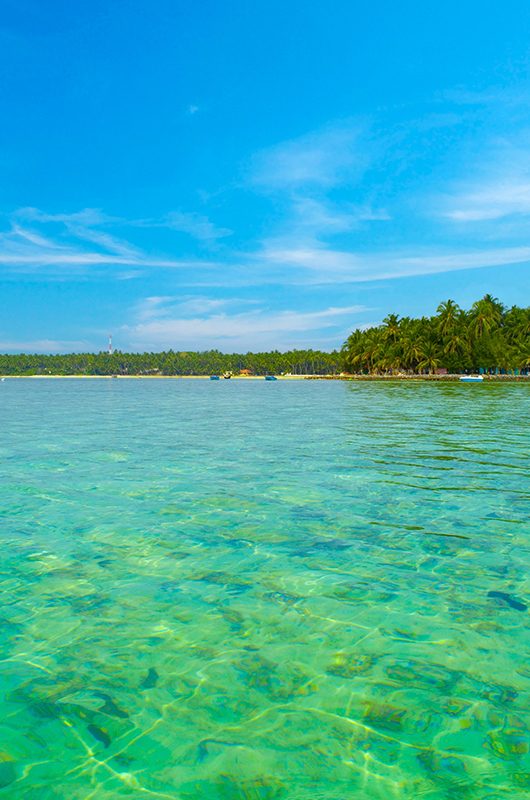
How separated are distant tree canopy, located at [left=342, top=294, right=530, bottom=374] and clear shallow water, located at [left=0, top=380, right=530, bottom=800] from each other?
108 meters

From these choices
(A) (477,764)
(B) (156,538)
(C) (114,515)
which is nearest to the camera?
(A) (477,764)

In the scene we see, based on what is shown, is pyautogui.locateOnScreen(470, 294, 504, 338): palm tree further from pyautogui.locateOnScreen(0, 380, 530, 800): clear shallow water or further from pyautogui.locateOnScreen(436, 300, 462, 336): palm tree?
pyautogui.locateOnScreen(0, 380, 530, 800): clear shallow water

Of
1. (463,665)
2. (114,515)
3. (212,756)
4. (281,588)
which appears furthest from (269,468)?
(212,756)

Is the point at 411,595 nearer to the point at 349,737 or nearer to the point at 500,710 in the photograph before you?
the point at 500,710

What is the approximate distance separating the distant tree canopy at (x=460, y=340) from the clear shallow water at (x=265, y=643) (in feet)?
354

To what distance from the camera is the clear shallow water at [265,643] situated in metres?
3.82

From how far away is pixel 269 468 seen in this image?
16.0 m

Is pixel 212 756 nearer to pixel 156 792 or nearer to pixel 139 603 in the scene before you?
pixel 156 792

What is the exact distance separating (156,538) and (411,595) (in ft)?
14.7

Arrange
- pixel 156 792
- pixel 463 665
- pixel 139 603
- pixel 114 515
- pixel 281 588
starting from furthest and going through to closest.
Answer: pixel 114 515 < pixel 281 588 < pixel 139 603 < pixel 463 665 < pixel 156 792

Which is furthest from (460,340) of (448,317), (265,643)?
(265,643)

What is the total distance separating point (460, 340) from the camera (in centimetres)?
11175

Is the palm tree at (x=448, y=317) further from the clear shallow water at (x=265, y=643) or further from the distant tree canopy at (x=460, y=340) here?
the clear shallow water at (x=265, y=643)

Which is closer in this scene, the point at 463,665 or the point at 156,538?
the point at 463,665
